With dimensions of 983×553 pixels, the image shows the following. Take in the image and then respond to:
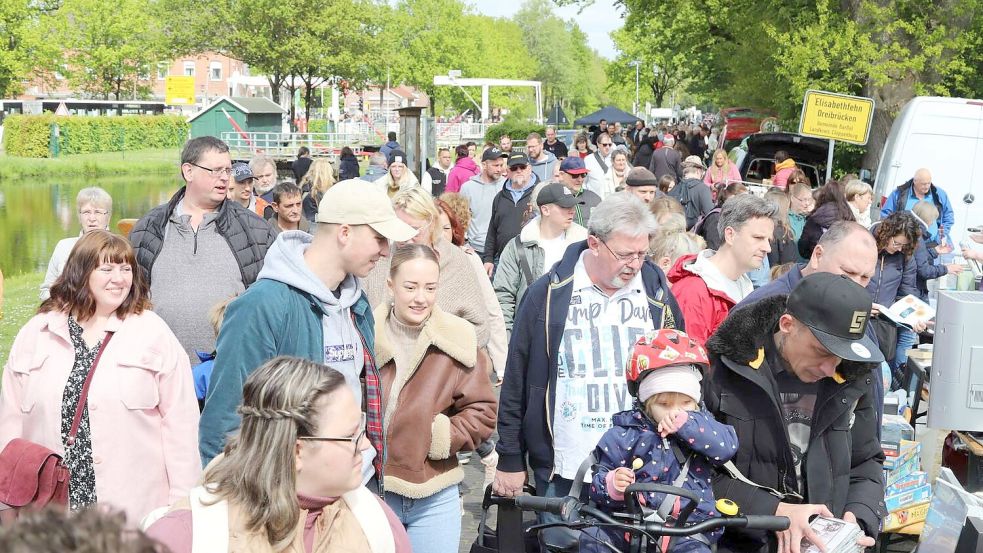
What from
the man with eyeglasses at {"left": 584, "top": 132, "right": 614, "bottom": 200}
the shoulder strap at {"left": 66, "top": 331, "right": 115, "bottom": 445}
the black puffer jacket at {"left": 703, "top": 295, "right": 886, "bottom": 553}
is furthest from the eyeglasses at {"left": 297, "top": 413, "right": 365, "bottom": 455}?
the man with eyeglasses at {"left": 584, "top": 132, "right": 614, "bottom": 200}

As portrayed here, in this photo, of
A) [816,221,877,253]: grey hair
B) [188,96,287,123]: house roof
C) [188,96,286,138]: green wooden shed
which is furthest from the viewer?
[188,96,286,138]: green wooden shed

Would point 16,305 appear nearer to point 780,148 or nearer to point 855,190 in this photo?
point 855,190

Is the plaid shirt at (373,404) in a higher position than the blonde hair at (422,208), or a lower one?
lower

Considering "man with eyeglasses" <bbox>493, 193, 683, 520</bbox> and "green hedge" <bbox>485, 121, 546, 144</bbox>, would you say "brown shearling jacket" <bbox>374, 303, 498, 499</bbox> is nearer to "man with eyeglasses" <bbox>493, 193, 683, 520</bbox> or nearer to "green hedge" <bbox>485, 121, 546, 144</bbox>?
"man with eyeglasses" <bbox>493, 193, 683, 520</bbox>

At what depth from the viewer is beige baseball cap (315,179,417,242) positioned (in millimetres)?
3795

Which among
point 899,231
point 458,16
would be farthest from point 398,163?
point 458,16

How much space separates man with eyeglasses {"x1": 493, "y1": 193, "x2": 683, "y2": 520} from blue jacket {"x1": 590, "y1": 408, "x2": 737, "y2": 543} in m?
0.86

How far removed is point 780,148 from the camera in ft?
66.5

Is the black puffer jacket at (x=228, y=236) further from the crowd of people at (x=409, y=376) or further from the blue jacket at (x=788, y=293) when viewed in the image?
the blue jacket at (x=788, y=293)

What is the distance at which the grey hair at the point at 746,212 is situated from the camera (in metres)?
5.46

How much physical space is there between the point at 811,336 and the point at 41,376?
3001 mm

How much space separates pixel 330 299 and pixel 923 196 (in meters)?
10.3

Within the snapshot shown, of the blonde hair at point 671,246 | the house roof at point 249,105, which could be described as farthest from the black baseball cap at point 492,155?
the house roof at point 249,105

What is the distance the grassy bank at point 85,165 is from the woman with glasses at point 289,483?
48472mm
